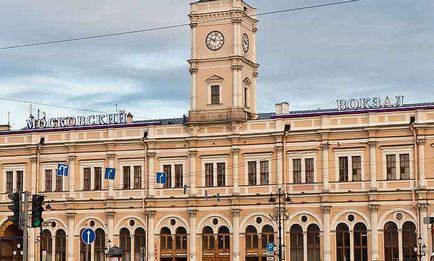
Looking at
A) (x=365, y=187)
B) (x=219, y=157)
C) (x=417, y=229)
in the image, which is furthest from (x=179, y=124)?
(x=417, y=229)

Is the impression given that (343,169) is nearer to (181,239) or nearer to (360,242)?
(360,242)

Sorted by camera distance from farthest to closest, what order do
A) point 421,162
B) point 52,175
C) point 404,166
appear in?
point 52,175 < point 404,166 < point 421,162

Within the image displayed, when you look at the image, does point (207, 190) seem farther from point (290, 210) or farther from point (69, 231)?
point (69, 231)

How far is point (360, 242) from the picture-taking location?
80688mm

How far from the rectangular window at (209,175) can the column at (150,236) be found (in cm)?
605

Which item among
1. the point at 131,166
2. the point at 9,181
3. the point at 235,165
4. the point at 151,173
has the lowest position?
the point at 9,181

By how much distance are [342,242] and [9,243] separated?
116 feet

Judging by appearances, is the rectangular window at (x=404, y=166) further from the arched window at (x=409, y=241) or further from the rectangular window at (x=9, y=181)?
the rectangular window at (x=9, y=181)

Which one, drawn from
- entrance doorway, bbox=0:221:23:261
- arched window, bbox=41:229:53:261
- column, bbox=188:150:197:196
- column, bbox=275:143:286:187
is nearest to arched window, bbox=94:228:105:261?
arched window, bbox=41:229:53:261

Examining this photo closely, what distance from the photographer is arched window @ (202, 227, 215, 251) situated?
86.1m

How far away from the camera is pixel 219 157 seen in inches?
3398

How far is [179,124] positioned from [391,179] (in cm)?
2110

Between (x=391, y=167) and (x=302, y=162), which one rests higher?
(x=302, y=162)

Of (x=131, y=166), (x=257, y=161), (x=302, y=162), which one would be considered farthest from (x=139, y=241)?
(x=302, y=162)
